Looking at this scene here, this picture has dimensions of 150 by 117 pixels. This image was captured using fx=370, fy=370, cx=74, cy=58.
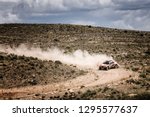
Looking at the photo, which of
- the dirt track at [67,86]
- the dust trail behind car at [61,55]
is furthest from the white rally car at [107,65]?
the dust trail behind car at [61,55]

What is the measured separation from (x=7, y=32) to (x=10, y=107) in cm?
9059

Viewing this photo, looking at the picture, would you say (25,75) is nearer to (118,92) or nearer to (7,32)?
(118,92)

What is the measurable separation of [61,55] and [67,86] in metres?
37.4

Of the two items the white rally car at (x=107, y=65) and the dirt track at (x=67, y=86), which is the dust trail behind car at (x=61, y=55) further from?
the dirt track at (x=67, y=86)

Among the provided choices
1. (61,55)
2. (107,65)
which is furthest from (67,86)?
(61,55)

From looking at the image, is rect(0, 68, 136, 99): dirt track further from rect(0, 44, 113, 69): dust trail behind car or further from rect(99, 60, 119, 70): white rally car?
rect(0, 44, 113, 69): dust trail behind car

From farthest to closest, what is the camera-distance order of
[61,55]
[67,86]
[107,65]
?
[61,55] < [107,65] < [67,86]

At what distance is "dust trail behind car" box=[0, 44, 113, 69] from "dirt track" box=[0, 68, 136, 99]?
1863 cm

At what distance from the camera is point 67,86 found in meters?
39.4

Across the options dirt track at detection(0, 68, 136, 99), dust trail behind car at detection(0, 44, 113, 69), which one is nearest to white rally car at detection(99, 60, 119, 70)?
dirt track at detection(0, 68, 136, 99)

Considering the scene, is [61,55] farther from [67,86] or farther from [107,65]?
[67,86]

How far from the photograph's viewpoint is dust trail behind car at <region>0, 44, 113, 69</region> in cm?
6797

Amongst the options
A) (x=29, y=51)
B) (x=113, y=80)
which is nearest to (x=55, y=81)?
(x=113, y=80)

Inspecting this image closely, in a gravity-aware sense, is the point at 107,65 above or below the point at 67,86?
above
